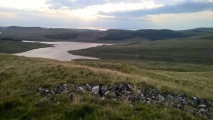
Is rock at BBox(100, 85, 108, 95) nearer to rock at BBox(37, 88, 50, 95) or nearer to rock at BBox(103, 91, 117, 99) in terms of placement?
rock at BBox(103, 91, 117, 99)

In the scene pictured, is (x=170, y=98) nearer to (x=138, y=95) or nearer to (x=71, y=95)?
(x=138, y=95)

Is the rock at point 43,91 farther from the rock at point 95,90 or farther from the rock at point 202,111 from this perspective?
the rock at point 202,111

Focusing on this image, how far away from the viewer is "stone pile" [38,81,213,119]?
→ 35.8 ft

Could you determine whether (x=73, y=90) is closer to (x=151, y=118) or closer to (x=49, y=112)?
(x=49, y=112)

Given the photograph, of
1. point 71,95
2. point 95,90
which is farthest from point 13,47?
point 71,95

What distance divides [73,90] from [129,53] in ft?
435

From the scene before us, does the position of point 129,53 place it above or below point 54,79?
below

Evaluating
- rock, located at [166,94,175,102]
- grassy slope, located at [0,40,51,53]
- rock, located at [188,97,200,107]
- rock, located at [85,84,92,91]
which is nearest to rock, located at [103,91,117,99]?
rock, located at [85,84,92,91]

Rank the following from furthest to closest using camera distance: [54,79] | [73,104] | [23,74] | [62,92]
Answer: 1. [23,74]
2. [54,79]
3. [62,92]
4. [73,104]

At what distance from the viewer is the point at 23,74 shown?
16375 mm

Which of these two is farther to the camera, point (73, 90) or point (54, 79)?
point (54, 79)

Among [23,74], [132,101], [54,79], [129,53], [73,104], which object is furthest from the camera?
A: [129,53]

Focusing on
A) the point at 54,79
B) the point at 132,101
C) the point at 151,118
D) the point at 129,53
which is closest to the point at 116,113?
the point at 151,118

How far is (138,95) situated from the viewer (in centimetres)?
1180
